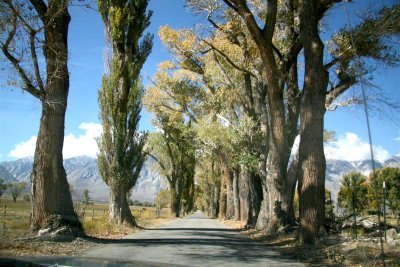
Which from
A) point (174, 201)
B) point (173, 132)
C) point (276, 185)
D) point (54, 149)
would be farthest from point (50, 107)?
point (174, 201)

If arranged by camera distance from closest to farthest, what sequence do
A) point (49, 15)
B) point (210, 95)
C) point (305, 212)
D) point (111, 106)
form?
point (305, 212)
point (49, 15)
point (111, 106)
point (210, 95)

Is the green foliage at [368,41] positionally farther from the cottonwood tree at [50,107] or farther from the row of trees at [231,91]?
the cottonwood tree at [50,107]

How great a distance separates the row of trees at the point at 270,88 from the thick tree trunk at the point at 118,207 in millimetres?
6308

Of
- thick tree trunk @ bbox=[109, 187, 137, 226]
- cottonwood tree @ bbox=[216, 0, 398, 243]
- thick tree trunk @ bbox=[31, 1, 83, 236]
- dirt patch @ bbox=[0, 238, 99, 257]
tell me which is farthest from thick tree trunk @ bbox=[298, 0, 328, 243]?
thick tree trunk @ bbox=[109, 187, 137, 226]

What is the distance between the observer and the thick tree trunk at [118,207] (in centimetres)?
2602

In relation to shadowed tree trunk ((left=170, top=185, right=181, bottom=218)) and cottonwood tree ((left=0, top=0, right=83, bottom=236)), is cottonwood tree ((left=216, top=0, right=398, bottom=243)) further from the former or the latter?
shadowed tree trunk ((left=170, top=185, right=181, bottom=218))

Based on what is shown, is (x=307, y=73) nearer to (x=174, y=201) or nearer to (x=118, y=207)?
(x=118, y=207)

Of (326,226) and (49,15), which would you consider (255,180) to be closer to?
(326,226)

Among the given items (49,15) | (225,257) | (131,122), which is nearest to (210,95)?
(131,122)

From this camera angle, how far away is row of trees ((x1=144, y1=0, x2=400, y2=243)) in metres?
14.1

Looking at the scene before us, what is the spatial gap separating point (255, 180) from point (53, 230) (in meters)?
15.4

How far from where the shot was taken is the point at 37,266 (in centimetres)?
359

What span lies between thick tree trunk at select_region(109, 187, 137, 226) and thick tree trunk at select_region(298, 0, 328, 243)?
14586 millimetres

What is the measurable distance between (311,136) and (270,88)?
14.2 ft
